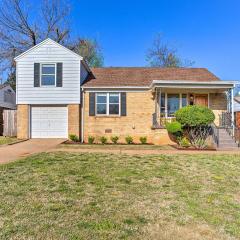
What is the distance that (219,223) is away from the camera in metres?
4.12

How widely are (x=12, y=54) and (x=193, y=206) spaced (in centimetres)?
2683

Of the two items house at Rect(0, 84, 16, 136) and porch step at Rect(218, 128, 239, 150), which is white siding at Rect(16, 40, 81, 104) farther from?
house at Rect(0, 84, 16, 136)

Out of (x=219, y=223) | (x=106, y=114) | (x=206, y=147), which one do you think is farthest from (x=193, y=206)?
(x=106, y=114)

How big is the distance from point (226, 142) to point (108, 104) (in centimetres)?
725

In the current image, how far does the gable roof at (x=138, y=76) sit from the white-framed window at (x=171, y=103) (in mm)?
1129

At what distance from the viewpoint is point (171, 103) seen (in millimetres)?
18219

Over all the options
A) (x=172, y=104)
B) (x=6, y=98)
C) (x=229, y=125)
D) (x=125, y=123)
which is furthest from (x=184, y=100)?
(x=6, y=98)

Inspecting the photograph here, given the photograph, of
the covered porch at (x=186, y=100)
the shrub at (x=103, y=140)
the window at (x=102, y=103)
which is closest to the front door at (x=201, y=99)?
the covered porch at (x=186, y=100)

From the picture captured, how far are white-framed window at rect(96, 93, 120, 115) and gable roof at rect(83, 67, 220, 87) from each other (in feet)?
2.20

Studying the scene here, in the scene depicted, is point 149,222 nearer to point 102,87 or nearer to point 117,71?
point 102,87

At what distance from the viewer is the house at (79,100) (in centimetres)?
1709

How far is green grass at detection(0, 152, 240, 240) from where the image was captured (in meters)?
3.79

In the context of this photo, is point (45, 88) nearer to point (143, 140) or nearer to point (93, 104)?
point (93, 104)

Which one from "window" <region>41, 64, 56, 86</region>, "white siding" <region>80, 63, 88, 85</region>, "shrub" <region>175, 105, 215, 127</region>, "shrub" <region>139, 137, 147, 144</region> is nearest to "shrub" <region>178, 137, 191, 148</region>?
"shrub" <region>175, 105, 215, 127</region>
